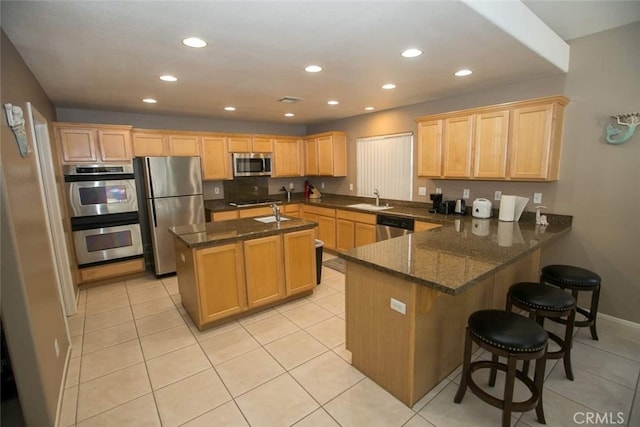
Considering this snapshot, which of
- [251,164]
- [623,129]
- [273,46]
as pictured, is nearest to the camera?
[273,46]

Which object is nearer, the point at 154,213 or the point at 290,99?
the point at 290,99

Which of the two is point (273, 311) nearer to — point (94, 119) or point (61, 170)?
point (61, 170)

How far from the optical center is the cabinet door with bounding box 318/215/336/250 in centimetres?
529

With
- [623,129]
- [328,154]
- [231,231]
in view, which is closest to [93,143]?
[231,231]

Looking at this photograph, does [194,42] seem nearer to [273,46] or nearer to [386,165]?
[273,46]

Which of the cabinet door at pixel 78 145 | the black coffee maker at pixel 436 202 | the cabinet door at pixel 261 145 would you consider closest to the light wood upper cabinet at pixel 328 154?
the cabinet door at pixel 261 145

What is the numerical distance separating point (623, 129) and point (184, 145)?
538cm

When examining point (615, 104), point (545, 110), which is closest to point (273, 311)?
point (545, 110)

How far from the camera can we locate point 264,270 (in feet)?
10.5

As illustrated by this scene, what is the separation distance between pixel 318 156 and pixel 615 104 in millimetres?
4172

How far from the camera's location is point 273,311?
3330 mm

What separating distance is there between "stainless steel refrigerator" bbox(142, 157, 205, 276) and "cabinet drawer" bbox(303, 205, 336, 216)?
202cm

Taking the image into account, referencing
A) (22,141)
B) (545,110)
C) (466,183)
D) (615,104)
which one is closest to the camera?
(22,141)

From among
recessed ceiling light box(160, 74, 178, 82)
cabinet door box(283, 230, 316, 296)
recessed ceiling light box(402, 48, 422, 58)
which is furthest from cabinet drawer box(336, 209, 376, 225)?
recessed ceiling light box(160, 74, 178, 82)
